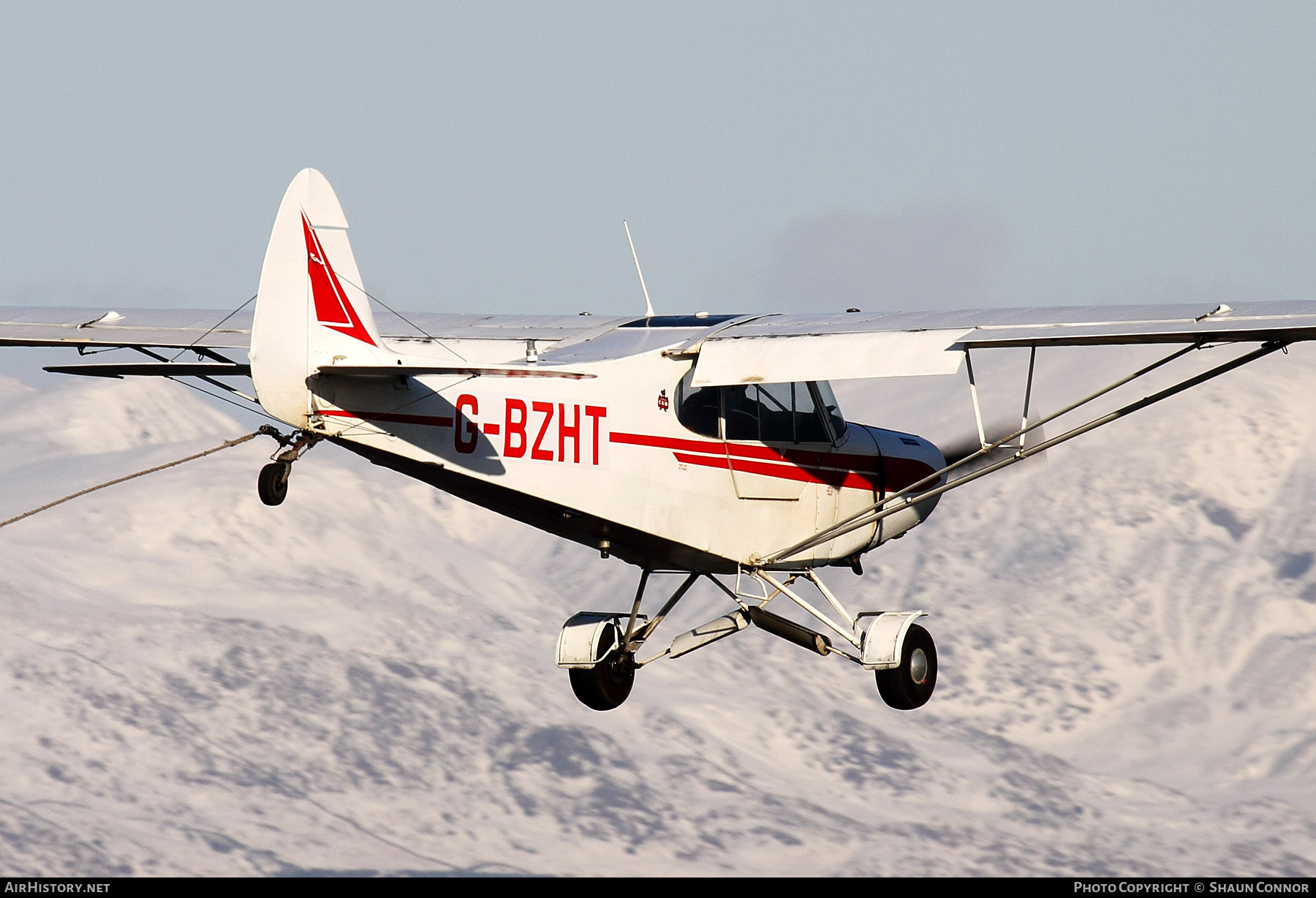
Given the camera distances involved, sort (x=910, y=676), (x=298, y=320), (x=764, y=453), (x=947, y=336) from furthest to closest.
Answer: (x=910, y=676) < (x=764, y=453) < (x=947, y=336) < (x=298, y=320)

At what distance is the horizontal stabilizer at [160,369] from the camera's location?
41.6 feet

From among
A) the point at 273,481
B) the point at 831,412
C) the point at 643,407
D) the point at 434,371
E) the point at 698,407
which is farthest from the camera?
the point at 831,412

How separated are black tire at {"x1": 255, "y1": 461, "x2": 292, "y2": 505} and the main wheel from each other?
557 cm

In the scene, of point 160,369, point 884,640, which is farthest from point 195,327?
point 884,640

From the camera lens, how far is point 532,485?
1312cm

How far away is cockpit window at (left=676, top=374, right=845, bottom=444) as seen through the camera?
46.6ft

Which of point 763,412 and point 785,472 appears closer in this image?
point 763,412

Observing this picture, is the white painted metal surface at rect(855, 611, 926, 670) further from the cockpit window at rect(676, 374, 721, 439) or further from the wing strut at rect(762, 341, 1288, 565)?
the cockpit window at rect(676, 374, 721, 439)

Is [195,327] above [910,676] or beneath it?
above

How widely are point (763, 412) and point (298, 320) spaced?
4286 mm

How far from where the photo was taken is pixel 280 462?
468 inches

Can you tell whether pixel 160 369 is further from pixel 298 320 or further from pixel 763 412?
pixel 763 412

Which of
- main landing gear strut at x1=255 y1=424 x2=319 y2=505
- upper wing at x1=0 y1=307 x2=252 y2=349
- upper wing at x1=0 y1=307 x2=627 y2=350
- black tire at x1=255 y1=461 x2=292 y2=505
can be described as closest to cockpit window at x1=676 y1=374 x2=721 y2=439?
upper wing at x1=0 y1=307 x2=627 y2=350
